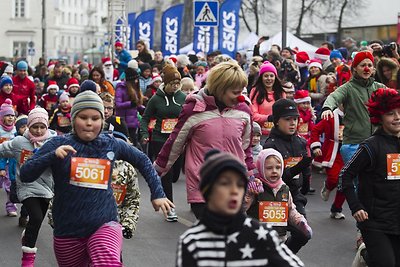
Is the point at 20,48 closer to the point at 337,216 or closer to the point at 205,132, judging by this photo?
the point at 337,216

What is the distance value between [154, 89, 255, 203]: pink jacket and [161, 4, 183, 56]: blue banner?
24.0m

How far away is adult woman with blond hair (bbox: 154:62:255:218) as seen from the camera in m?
7.55

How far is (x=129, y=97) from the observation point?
16438 millimetres

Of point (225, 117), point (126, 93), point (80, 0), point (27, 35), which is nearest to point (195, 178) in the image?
point (225, 117)

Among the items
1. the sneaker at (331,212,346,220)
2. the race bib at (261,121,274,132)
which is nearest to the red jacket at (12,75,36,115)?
the race bib at (261,121,274,132)

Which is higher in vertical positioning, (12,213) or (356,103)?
(356,103)

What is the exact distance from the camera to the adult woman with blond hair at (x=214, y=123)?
7555 millimetres

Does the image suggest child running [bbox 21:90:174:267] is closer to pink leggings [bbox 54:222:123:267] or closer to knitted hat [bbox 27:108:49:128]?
pink leggings [bbox 54:222:123:267]

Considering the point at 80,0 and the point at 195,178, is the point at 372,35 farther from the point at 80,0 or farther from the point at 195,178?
the point at 80,0

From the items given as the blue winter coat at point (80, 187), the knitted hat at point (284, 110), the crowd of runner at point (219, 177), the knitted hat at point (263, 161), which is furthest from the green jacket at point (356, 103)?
the blue winter coat at point (80, 187)

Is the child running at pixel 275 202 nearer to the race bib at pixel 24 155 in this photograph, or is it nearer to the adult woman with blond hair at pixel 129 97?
the race bib at pixel 24 155

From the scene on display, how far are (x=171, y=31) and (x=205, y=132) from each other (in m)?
25.3

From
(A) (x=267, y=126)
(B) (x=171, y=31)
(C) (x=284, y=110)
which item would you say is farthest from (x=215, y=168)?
(B) (x=171, y=31)

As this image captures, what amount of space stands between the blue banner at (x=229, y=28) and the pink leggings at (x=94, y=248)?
77.5ft
